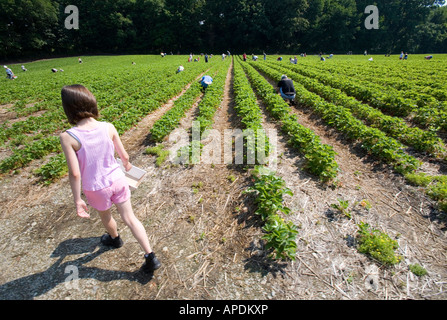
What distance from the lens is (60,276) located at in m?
3.34

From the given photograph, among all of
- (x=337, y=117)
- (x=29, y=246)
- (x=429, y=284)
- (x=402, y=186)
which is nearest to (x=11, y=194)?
(x=29, y=246)

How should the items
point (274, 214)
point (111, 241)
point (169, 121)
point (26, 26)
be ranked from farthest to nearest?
point (26, 26) < point (169, 121) < point (274, 214) < point (111, 241)

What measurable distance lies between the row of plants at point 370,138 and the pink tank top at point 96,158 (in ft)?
21.2

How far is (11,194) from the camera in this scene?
5.52 metres

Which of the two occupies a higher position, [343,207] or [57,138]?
[57,138]

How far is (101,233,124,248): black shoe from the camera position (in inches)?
147

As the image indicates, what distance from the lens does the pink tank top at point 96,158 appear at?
2410 millimetres

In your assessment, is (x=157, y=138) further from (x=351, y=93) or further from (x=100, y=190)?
(x=351, y=93)

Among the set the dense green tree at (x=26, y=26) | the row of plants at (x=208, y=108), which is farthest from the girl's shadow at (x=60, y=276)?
the dense green tree at (x=26, y=26)

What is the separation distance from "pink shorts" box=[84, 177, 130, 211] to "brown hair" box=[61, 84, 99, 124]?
0.87 metres

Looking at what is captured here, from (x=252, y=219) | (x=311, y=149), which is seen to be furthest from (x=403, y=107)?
(x=252, y=219)

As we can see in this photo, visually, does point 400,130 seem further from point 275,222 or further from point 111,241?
point 111,241

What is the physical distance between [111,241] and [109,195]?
1.56 meters

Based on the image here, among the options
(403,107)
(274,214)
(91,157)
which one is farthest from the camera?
A: (403,107)
